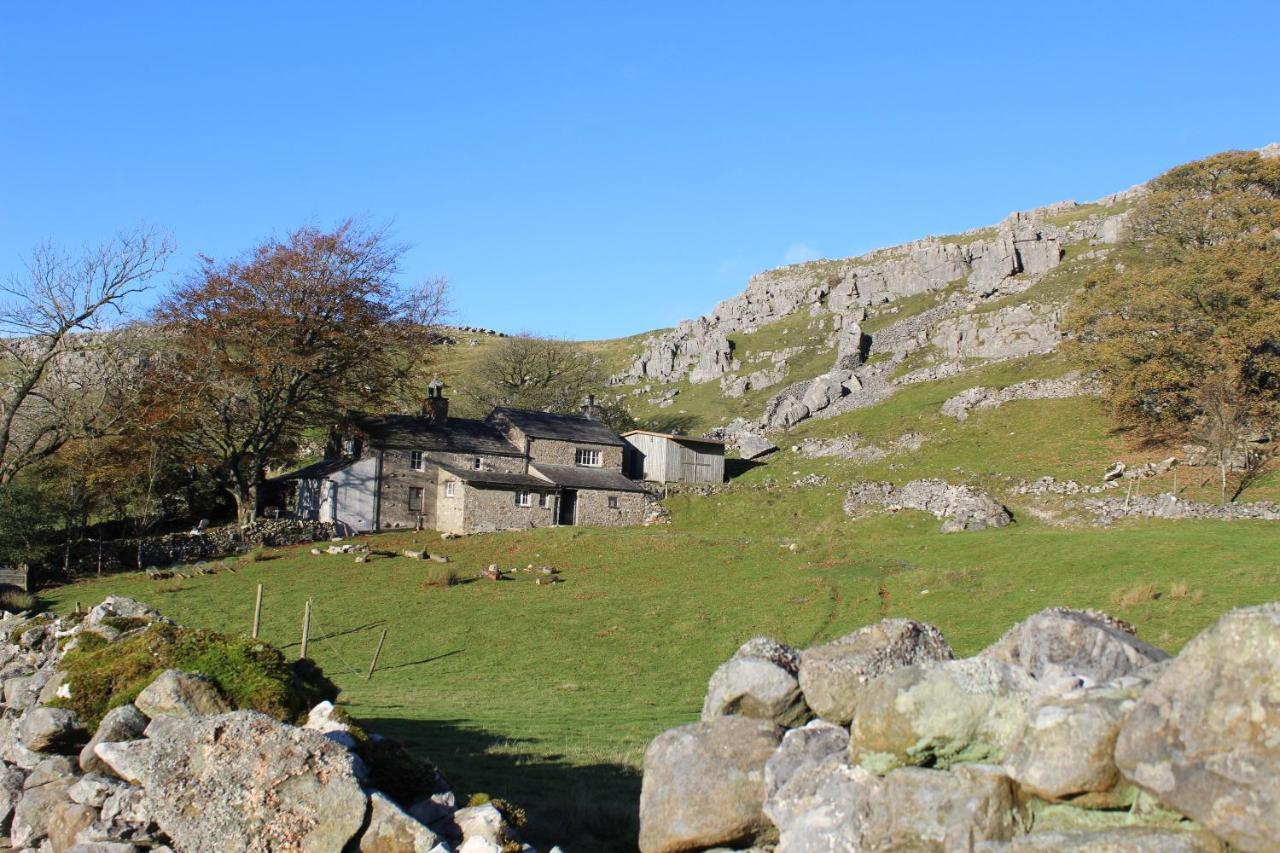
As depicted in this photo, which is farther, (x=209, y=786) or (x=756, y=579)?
(x=756, y=579)

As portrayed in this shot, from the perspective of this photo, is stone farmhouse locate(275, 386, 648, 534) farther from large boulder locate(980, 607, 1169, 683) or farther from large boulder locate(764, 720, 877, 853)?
large boulder locate(980, 607, 1169, 683)

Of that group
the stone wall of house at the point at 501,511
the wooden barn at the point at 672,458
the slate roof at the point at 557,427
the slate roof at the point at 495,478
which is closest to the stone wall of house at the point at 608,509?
the stone wall of house at the point at 501,511

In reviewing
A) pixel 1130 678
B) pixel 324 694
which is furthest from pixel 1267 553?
pixel 324 694

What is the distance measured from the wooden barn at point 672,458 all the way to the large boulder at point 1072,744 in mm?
59302

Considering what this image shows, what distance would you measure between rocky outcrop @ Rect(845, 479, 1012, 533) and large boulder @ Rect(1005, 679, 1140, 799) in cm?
4042

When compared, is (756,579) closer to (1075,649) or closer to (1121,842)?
(1075,649)

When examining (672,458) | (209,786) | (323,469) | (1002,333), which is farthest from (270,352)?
(1002,333)

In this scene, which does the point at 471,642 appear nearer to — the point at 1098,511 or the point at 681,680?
the point at 681,680

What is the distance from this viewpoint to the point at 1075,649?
799cm

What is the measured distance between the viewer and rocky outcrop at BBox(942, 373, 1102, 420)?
65312 millimetres

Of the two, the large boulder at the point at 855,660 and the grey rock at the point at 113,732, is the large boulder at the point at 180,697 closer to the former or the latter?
the grey rock at the point at 113,732

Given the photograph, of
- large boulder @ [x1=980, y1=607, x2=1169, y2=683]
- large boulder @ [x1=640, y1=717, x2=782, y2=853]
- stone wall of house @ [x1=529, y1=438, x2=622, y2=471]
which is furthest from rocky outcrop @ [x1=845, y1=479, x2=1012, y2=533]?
large boulder @ [x1=640, y1=717, x2=782, y2=853]

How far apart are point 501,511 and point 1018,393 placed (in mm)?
40520

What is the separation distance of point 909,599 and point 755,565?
9.80m
